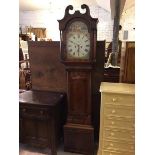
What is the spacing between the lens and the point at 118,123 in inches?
78.4

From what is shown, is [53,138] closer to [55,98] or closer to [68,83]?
[55,98]

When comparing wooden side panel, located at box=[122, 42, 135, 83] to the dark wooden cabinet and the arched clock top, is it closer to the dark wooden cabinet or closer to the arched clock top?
the arched clock top

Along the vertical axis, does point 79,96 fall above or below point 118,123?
above

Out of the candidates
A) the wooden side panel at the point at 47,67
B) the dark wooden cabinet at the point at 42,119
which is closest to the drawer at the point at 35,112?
the dark wooden cabinet at the point at 42,119

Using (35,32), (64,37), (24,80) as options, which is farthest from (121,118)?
(35,32)

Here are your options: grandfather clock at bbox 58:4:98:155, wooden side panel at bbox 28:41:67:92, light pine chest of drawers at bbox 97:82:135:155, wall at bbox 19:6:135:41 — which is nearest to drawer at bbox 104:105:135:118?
light pine chest of drawers at bbox 97:82:135:155

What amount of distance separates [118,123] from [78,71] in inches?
30.4

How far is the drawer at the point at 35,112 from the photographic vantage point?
2287 millimetres

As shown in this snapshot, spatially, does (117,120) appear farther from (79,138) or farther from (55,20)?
(55,20)

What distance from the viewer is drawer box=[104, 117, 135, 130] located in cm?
196

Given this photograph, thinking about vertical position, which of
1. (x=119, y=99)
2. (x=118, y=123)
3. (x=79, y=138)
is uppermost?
(x=119, y=99)

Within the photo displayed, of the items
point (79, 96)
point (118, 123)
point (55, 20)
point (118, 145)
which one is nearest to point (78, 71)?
point (79, 96)

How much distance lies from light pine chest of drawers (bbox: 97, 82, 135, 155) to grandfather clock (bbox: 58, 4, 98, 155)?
1.22 ft
